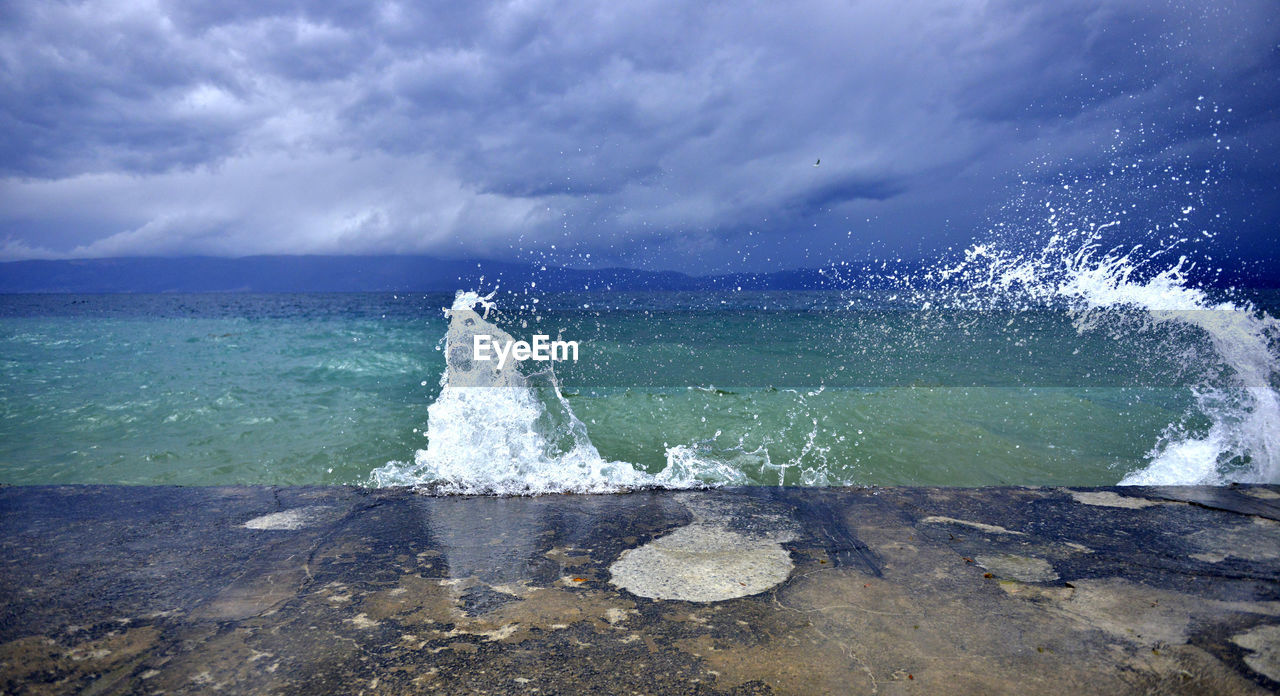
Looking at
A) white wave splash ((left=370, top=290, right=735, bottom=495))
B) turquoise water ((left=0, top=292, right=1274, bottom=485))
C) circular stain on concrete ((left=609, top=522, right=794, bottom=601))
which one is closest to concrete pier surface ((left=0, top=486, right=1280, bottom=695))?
circular stain on concrete ((left=609, top=522, right=794, bottom=601))

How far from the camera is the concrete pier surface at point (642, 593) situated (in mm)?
1838

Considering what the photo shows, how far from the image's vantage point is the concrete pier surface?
1.84 metres

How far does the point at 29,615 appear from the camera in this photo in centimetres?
216

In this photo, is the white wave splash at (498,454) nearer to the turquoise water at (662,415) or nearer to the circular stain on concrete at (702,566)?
the turquoise water at (662,415)

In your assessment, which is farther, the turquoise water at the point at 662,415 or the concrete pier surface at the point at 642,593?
the turquoise water at the point at 662,415

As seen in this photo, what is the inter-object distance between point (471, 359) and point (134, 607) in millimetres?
5417

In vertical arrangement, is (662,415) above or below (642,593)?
below

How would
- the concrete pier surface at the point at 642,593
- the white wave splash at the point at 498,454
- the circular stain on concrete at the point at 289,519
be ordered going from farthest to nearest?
the white wave splash at the point at 498,454, the circular stain on concrete at the point at 289,519, the concrete pier surface at the point at 642,593

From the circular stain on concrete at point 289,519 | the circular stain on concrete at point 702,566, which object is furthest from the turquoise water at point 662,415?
the circular stain on concrete at point 702,566

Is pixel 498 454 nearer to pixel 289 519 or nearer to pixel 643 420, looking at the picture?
pixel 289 519

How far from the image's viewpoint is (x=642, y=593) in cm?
233

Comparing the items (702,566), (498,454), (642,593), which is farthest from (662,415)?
(642,593)

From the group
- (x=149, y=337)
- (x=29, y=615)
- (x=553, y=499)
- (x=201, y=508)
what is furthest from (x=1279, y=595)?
(x=149, y=337)

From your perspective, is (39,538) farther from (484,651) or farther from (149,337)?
(149,337)
